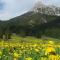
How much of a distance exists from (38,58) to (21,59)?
→ 46 centimetres

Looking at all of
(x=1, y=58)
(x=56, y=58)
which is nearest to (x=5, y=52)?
(x=1, y=58)

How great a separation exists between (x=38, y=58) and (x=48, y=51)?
0.91m

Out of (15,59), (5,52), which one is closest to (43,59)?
(15,59)

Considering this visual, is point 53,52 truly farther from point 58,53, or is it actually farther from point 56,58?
point 56,58

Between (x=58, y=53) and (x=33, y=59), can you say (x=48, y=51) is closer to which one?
(x=58, y=53)

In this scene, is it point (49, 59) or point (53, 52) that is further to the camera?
point (53, 52)

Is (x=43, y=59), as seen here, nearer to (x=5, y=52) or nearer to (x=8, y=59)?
(x=8, y=59)

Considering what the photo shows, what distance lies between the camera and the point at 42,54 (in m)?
8.55

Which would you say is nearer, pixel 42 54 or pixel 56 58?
pixel 56 58

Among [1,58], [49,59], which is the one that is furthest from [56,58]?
[1,58]

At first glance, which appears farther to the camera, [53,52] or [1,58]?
[53,52]

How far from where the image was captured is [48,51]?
27.9ft

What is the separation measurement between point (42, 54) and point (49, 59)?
30.8 inches

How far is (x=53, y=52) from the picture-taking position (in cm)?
847
